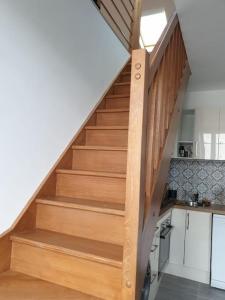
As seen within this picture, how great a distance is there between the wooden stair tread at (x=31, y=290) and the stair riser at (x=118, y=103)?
6.01ft

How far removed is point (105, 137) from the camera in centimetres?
229

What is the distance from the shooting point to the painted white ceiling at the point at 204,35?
174 centimetres

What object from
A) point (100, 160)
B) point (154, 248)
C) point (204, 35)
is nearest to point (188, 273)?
point (154, 248)

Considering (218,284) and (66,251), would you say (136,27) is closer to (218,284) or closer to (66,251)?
(66,251)

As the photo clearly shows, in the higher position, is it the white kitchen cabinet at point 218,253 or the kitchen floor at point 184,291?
the white kitchen cabinet at point 218,253

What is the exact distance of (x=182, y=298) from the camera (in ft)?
8.26

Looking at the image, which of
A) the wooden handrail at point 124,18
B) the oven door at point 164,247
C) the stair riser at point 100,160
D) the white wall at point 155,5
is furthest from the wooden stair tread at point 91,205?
the white wall at point 155,5

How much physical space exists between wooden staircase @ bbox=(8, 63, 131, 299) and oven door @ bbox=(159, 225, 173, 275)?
1105mm

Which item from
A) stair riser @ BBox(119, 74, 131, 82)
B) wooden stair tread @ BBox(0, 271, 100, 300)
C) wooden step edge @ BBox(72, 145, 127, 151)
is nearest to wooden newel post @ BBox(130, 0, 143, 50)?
stair riser @ BBox(119, 74, 131, 82)

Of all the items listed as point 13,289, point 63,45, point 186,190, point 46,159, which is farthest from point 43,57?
point 186,190

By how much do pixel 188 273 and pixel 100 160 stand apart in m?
1.96

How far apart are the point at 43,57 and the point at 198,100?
2.45 m

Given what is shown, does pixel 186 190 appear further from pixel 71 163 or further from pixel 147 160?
pixel 147 160

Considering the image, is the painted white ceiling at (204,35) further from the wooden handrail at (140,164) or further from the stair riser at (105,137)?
the stair riser at (105,137)
